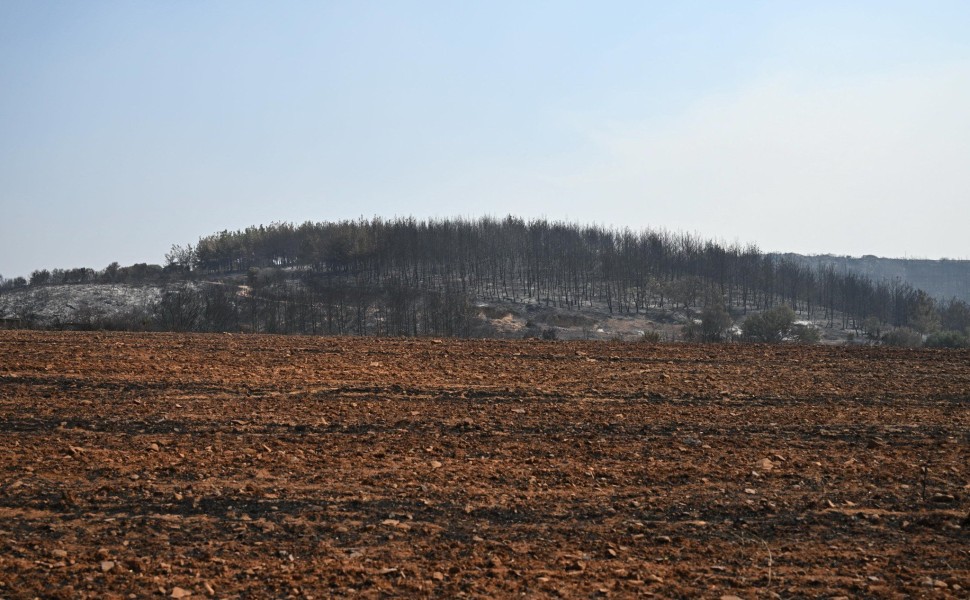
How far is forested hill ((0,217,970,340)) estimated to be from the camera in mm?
65000

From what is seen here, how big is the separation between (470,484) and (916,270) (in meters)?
176

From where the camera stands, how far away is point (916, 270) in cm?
15938

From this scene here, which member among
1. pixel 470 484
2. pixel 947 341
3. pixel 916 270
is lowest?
pixel 947 341

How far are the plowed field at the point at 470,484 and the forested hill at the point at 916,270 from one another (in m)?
142

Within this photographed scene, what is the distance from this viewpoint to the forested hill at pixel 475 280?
65.0m

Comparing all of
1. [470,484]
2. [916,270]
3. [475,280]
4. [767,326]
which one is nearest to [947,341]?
[767,326]

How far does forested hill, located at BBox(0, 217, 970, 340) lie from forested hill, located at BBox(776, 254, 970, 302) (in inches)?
2169

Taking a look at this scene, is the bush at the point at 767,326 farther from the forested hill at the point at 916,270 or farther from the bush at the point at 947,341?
the forested hill at the point at 916,270

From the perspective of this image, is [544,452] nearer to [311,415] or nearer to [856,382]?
[311,415]

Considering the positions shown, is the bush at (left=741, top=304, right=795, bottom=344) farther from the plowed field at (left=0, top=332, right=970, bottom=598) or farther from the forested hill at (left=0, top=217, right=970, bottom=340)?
the plowed field at (left=0, top=332, right=970, bottom=598)

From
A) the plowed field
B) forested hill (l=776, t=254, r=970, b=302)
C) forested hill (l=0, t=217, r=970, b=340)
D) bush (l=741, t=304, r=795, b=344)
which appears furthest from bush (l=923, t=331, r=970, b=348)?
forested hill (l=776, t=254, r=970, b=302)

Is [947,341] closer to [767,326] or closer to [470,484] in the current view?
[767,326]

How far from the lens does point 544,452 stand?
31.3 ft

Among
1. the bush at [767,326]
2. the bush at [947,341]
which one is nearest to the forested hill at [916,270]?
the bush at [767,326]
